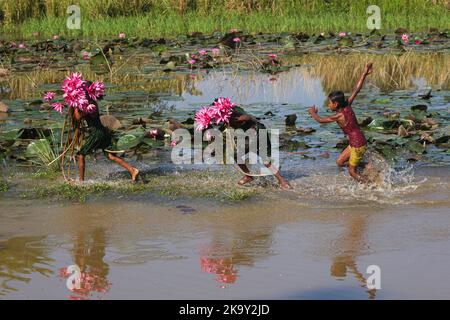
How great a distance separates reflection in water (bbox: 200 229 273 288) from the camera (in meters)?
5.30

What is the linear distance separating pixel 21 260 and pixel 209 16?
51.6 feet

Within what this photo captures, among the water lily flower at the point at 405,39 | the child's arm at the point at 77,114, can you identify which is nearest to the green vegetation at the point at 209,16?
the water lily flower at the point at 405,39

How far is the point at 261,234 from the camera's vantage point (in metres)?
6.14

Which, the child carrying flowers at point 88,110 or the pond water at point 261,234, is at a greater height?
the child carrying flowers at point 88,110

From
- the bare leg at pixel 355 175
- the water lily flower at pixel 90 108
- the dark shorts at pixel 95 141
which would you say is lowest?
the bare leg at pixel 355 175

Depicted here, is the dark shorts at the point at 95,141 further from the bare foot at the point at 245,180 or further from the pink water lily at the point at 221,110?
the bare foot at the point at 245,180

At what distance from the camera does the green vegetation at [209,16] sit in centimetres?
1950

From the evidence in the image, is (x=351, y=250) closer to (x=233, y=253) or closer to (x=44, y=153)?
(x=233, y=253)

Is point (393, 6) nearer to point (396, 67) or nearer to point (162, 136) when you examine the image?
point (396, 67)

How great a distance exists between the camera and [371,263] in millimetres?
5391

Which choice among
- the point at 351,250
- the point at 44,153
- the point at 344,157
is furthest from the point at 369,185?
the point at 44,153

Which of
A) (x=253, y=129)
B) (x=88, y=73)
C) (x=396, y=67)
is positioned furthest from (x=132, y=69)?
(x=253, y=129)

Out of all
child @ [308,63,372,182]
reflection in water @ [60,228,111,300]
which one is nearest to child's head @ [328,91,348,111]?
child @ [308,63,372,182]
